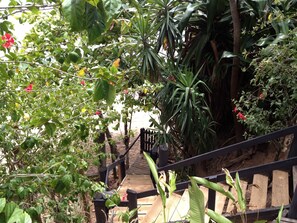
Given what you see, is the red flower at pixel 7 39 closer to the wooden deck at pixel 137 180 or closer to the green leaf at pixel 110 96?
the green leaf at pixel 110 96

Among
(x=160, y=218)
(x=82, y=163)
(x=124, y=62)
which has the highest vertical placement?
(x=124, y=62)

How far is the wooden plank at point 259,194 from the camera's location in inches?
112

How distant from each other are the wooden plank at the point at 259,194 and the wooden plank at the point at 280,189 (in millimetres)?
125

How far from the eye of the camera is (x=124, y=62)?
4.08 meters

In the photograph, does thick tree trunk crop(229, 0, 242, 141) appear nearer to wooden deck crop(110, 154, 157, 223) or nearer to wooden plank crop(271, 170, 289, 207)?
wooden plank crop(271, 170, 289, 207)

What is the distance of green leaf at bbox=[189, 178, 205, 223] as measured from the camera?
1297mm

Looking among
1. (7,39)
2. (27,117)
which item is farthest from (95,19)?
(7,39)

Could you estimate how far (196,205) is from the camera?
4.29 ft

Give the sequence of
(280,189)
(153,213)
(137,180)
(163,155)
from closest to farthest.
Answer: (280,189), (153,213), (163,155), (137,180)

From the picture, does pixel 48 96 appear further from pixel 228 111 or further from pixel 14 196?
pixel 228 111

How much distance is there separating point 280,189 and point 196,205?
1.86m

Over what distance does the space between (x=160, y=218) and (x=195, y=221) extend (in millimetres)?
1867

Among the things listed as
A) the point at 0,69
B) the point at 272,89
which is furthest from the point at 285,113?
the point at 0,69

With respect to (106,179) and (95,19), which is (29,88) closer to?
(95,19)
